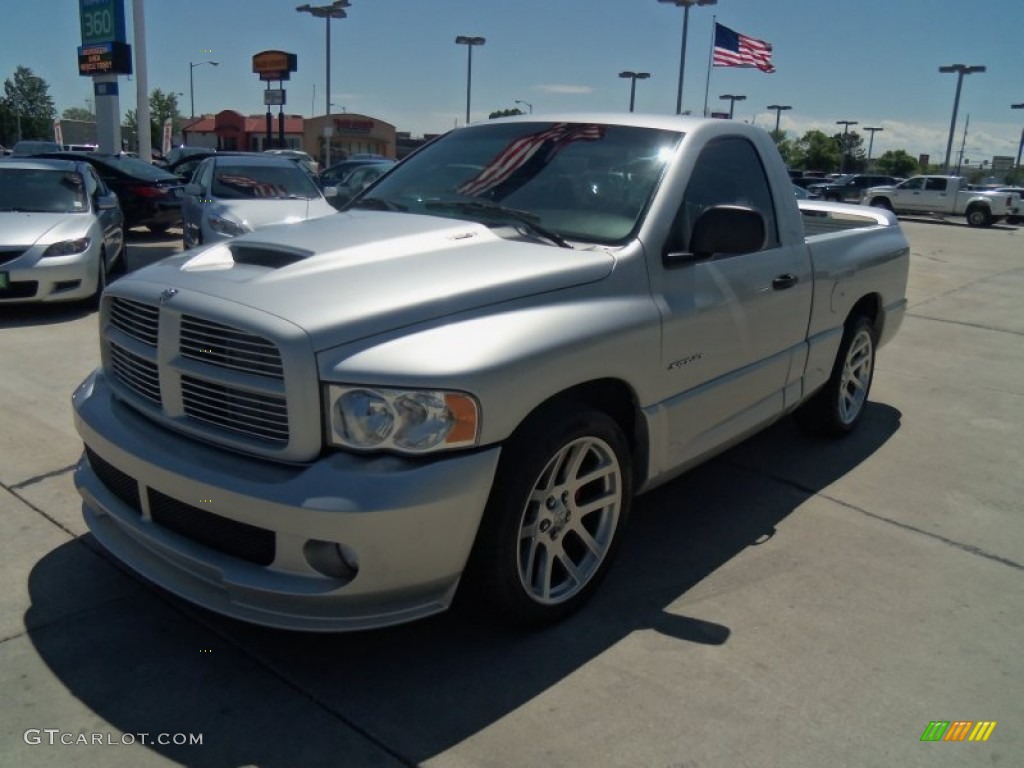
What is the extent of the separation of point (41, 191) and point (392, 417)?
26.4 ft

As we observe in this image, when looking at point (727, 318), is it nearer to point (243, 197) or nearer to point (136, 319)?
point (136, 319)

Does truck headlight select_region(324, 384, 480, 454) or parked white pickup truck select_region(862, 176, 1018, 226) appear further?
parked white pickup truck select_region(862, 176, 1018, 226)

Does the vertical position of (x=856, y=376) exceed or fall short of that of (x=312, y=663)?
it exceeds it

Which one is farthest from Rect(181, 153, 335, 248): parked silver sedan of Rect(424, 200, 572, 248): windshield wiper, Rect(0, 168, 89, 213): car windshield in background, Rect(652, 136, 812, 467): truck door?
Rect(652, 136, 812, 467): truck door

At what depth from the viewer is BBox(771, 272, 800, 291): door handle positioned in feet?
13.4

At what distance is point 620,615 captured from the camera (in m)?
3.29

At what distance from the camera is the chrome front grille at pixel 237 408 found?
2.58 metres

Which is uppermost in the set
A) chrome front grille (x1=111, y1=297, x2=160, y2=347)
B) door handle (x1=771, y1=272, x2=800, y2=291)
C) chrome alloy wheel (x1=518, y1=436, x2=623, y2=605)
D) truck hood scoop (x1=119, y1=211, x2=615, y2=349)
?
truck hood scoop (x1=119, y1=211, x2=615, y2=349)

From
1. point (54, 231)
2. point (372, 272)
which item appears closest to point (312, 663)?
point (372, 272)

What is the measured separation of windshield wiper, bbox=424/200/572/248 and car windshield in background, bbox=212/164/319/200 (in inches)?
287

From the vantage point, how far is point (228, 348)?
104 inches

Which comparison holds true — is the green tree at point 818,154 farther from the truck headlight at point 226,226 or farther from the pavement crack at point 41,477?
the pavement crack at point 41,477

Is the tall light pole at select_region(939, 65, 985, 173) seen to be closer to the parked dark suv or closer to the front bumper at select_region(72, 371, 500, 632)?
the parked dark suv

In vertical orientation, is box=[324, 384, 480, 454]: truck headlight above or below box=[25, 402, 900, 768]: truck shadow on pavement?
above
